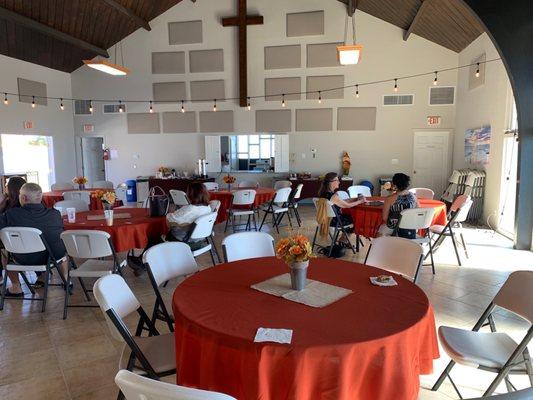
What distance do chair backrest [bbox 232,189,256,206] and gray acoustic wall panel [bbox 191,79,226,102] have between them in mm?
5137

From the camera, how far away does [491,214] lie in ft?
24.8

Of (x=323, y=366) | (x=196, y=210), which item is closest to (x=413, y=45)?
(x=196, y=210)

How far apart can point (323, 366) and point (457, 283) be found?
139 inches

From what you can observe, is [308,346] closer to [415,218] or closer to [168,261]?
[168,261]

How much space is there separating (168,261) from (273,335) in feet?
4.31

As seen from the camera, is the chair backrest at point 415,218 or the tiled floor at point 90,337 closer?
the tiled floor at point 90,337

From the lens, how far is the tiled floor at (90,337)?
2557mm

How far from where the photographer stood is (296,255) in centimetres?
200

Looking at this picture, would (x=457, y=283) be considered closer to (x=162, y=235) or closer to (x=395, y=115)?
(x=162, y=235)

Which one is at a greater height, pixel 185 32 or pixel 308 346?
pixel 185 32

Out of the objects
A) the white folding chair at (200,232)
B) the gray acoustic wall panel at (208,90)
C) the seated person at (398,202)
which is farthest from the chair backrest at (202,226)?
the gray acoustic wall panel at (208,90)

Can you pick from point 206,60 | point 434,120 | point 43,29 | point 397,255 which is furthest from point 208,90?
point 397,255

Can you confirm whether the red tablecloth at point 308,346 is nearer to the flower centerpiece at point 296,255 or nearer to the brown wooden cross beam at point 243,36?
the flower centerpiece at point 296,255

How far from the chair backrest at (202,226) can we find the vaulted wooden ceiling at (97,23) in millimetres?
6394
